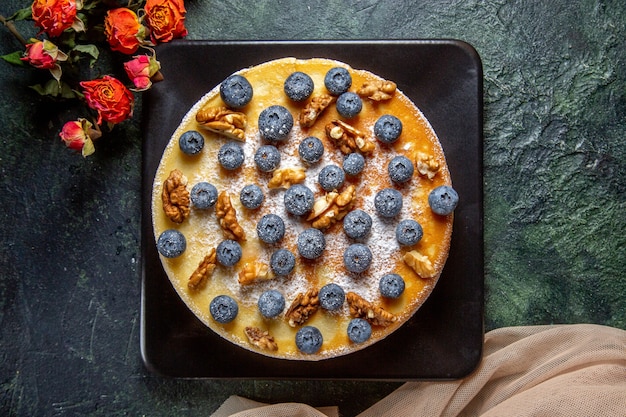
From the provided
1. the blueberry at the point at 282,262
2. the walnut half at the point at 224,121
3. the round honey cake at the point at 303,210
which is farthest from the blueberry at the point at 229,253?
the walnut half at the point at 224,121

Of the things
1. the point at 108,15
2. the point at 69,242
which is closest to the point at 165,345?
the point at 69,242

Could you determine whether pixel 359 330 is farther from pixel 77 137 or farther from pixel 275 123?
pixel 77 137

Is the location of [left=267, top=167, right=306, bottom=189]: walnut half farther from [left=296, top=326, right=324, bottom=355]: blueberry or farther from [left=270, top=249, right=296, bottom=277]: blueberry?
[left=296, top=326, right=324, bottom=355]: blueberry

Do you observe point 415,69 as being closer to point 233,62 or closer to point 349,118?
point 349,118

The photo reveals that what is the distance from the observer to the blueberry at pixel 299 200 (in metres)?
2.12

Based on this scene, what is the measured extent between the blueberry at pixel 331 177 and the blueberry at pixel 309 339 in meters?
0.42

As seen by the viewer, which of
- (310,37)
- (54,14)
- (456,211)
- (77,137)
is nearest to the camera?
(54,14)

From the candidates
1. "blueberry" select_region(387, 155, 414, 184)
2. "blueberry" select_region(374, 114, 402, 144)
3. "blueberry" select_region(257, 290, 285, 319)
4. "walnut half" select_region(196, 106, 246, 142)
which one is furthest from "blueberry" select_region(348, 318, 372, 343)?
"walnut half" select_region(196, 106, 246, 142)

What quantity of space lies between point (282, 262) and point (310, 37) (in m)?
0.84

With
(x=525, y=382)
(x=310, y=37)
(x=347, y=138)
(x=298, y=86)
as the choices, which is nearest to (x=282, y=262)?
(x=347, y=138)

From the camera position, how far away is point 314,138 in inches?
84.4

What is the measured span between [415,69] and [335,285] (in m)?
0.77

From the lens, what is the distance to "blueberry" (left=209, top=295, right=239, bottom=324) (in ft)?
7.03

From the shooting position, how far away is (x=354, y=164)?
2143mm
